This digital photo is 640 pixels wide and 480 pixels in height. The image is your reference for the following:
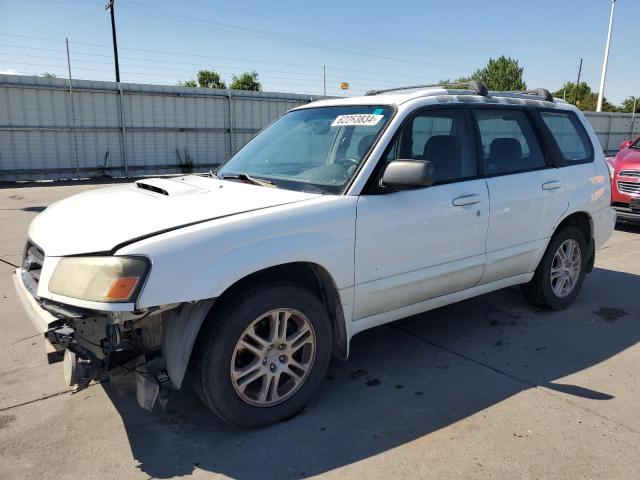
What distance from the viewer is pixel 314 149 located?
3.62 m

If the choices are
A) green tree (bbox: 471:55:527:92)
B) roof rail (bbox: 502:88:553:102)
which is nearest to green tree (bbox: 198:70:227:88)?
green tree (bbox: 471:55:527:92)

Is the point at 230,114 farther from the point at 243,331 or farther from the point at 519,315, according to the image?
the point at 243,331

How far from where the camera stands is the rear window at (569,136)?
466 cm

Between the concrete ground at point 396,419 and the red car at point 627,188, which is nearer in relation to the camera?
the concrete ground at point 396,419

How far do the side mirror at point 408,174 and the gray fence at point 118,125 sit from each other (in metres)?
12.2

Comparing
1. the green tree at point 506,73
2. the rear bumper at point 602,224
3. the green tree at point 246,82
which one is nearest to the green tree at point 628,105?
the green tree at point 506,73

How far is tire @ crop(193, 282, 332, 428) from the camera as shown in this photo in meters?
2.70

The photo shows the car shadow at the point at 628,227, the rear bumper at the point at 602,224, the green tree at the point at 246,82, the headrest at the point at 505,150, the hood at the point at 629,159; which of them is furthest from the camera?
the green tree at the point at 246,82

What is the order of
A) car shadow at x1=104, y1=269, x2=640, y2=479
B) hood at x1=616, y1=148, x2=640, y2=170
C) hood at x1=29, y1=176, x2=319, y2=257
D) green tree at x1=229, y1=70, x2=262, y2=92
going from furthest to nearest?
green tree at x1=229, y1=70, x2=262, y2=92
hood at x1=616, y1=148, x2=640, y2=170
car shadow at x1=104, y1=269, x2=640, y2=479
hood at x1=29, y1=176, x2=319, y2=257

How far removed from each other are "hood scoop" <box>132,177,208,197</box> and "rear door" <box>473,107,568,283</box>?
2165 millimetres

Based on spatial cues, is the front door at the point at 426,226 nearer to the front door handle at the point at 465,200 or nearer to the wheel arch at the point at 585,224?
the front door handle at the point at 465,200

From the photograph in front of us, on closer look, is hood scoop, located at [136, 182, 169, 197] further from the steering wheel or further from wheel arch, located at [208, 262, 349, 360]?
the steering wheel

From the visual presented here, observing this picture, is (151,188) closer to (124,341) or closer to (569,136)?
(124,341)

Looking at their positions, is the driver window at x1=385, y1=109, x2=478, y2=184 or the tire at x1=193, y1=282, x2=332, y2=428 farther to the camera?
the driver window at x1=385, y1=109, x2=478, y2=184
